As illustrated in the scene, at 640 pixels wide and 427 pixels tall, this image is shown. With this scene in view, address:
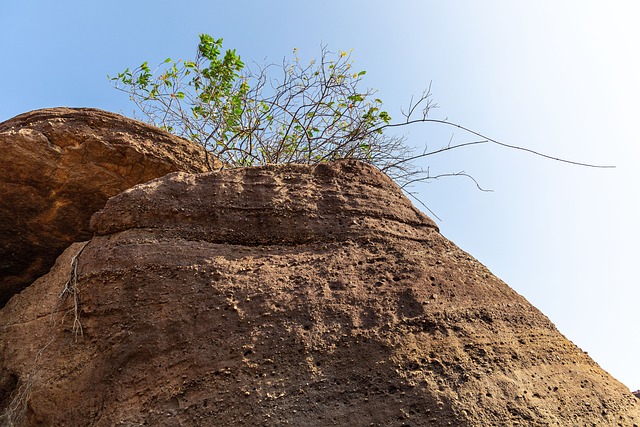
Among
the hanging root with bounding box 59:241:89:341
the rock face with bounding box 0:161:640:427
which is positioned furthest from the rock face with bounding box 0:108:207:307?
the hanging root with bounding box 59:241:89:341

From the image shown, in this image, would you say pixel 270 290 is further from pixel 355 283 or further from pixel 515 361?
pixel 515 361

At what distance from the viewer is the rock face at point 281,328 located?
2482 millimetres

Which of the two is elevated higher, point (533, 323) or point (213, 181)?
point (213, 181)

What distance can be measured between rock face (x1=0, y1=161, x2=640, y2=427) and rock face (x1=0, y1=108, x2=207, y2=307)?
690 mm

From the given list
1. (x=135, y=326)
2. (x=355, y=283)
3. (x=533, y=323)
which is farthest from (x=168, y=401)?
(x=533, y=323)

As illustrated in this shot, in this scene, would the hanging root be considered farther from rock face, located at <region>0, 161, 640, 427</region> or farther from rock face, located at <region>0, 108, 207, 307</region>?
rock face, located at <region>0, 108, 207, 307</region>

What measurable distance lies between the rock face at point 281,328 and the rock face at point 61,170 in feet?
2.26

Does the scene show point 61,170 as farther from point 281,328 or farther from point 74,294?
point 281,328

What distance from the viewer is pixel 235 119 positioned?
558 centimetres

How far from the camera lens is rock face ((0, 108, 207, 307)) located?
3.68 m

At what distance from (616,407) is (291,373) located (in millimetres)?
1654

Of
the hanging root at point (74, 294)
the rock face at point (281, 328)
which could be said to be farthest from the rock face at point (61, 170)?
the hanging root at point (74, 294)

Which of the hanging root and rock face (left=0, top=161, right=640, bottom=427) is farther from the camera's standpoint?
the hanging root

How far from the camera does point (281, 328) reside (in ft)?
8.71
